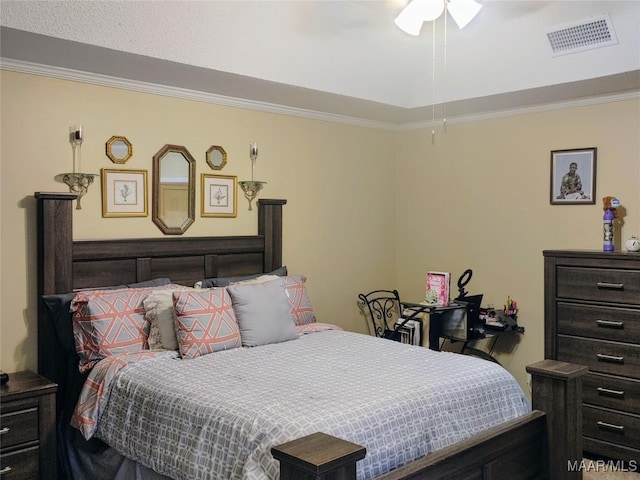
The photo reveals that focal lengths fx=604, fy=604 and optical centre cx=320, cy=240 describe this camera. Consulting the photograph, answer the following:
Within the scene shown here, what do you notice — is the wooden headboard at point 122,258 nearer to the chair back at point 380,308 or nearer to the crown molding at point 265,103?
the crown molding at point 265,103

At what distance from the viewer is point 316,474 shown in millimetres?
1572

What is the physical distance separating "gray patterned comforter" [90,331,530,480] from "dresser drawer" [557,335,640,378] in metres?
1.01

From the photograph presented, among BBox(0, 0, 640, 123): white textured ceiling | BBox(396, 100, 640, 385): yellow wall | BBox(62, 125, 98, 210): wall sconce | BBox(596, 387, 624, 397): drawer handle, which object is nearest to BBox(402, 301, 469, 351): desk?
BBox(396, 100, 640, 385): yellow wall

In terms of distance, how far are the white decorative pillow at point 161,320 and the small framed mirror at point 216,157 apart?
3.69 ft

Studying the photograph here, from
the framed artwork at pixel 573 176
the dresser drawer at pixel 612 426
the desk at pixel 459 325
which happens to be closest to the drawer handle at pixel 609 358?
the dresser drawer at pixel 612 426

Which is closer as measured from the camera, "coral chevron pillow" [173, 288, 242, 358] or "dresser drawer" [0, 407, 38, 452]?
"dresser drawer" [0, 407, 38, 452]

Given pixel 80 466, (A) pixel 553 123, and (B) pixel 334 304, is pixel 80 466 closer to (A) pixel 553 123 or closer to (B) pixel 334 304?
(B) pixel 334 304

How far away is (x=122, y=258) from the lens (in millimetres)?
3514

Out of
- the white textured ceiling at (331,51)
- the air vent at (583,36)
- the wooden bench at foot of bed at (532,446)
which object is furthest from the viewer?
the air vent at (583,36)

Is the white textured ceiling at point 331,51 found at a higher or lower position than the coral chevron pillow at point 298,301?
higher

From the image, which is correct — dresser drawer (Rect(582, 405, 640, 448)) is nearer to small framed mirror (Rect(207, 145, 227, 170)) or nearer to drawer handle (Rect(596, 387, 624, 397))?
drawer handle (Rect(596, 387, 624, 397))

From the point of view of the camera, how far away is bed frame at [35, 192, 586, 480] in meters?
1.73

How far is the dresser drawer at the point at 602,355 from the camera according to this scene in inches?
135

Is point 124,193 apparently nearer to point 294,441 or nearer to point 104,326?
point 104,326
